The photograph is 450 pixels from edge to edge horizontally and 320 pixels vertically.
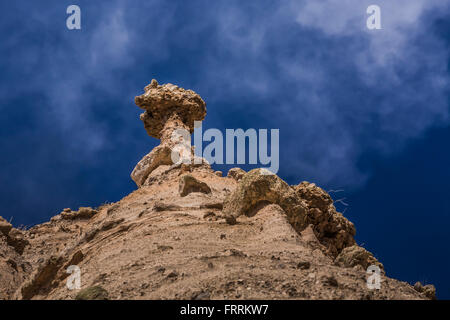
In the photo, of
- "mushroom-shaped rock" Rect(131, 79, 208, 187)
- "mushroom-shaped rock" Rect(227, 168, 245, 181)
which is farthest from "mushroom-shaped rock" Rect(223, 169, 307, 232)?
"mushroom-shaped rock" Rect(131, 79, 208, 187)

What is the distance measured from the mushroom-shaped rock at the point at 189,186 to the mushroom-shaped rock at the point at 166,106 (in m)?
7.24

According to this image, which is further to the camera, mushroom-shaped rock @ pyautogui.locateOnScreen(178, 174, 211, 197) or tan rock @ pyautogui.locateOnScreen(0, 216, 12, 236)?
tan rock @ pyautogui.locateOnScreen(0, 216, 12, 236)

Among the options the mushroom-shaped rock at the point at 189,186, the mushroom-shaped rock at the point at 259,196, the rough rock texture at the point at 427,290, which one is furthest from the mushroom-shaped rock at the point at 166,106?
the rough rock texture at the point at 427,290

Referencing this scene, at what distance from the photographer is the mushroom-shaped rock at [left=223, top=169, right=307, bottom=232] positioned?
10180mm

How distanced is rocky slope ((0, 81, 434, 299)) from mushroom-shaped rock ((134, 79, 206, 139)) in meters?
3.03

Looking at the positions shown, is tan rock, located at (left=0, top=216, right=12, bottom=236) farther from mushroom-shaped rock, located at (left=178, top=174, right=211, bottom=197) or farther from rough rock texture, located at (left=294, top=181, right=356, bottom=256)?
rough rock texture, located at (left=294, top=181, right=356, bottom=256)

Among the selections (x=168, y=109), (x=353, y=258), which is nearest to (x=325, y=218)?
(x=353, y=258)

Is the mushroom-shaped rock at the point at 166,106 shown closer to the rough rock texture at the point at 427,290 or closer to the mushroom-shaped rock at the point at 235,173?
the mushroom-shaped rock at the point at 235,173

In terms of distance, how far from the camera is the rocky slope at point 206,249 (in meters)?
6.20

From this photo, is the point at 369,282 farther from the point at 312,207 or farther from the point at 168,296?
the point at 312,207

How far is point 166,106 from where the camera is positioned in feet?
62.6

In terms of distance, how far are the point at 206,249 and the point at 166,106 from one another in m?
11.8

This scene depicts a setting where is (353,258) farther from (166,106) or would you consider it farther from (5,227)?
(166,106)
